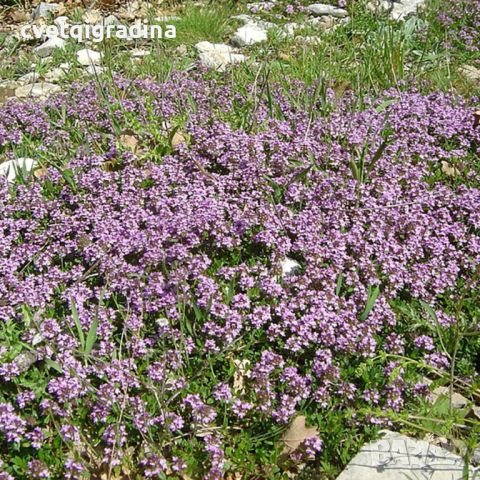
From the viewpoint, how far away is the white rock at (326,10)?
8.68 meters

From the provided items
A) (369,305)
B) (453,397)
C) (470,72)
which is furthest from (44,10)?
(453,397)

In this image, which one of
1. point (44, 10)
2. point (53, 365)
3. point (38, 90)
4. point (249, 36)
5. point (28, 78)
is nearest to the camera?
point (53, 365)

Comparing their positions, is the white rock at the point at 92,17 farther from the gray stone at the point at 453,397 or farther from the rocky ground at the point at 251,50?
the gray stone at the point at 453,397

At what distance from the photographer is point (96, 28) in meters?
8.42

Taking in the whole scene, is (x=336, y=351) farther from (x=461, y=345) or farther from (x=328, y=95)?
(x=328, y=95)

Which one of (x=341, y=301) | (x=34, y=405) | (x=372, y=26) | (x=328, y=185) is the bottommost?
(x=34, y=405)

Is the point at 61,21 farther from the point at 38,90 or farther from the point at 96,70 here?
the point at 38,90

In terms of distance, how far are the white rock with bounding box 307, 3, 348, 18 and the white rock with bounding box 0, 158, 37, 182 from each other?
4856mm

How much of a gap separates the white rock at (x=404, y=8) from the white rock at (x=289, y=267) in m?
5.41

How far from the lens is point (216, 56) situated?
7.48m

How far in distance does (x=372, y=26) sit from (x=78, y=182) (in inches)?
191

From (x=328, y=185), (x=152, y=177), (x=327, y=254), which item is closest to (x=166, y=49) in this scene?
(x=152, y=177)

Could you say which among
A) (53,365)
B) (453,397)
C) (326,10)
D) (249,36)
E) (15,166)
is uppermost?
(326,10)

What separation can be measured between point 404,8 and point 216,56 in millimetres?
3102
